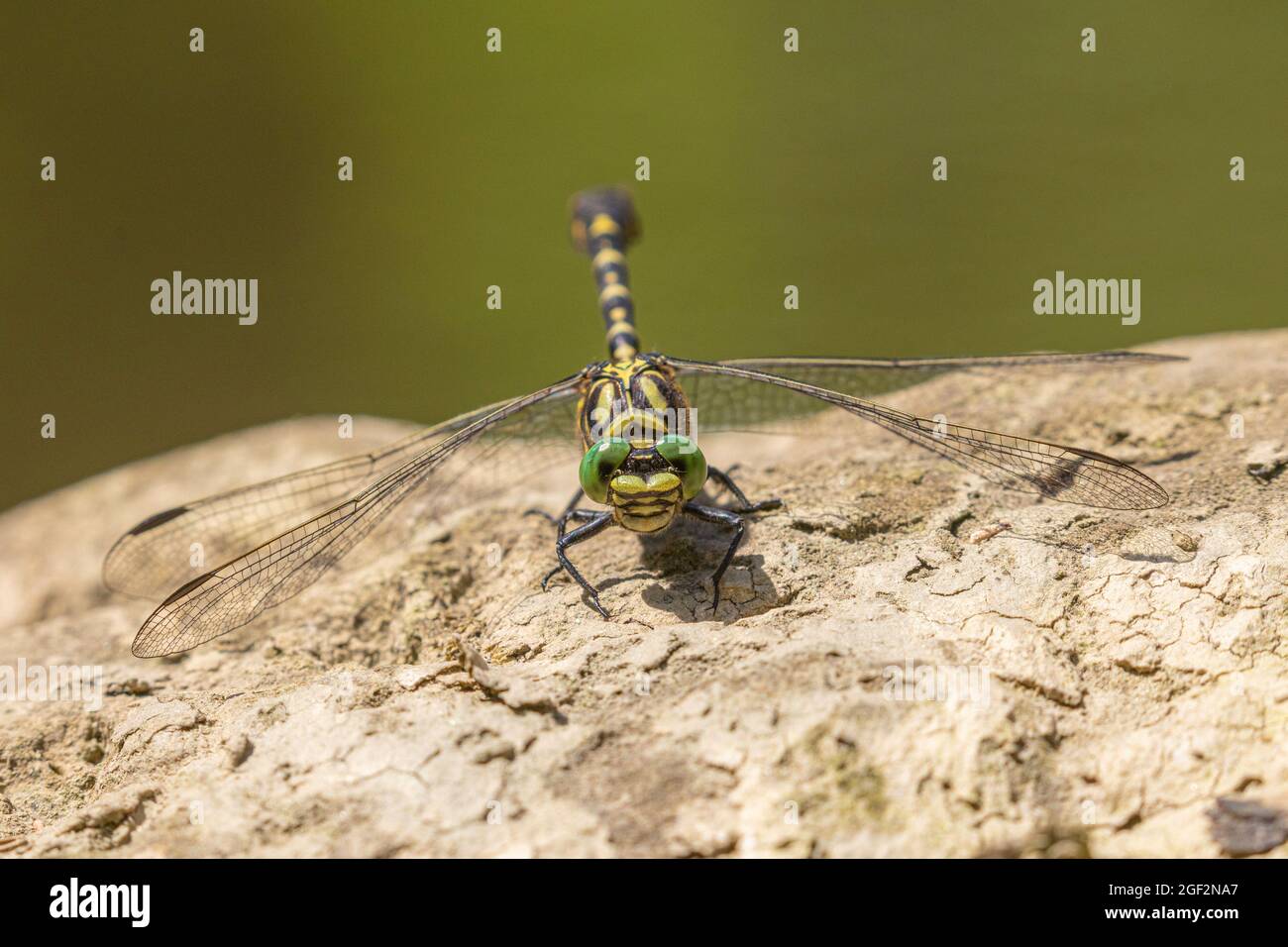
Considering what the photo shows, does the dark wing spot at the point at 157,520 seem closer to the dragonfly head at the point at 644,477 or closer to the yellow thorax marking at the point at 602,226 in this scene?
the dragonfly head at the point at 644,477

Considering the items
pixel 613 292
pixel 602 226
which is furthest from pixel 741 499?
pixel 602 226

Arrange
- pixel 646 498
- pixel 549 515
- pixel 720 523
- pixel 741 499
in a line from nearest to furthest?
pixel 646 498, pixel 720 523, pixel 741 499, pixel 549 515

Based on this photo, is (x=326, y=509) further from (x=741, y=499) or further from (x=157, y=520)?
(x=741, y=499)

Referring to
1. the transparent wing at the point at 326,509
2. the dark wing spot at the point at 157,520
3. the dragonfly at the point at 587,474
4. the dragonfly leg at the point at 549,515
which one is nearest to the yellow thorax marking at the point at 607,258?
the dragonfly at the point at 587,474
